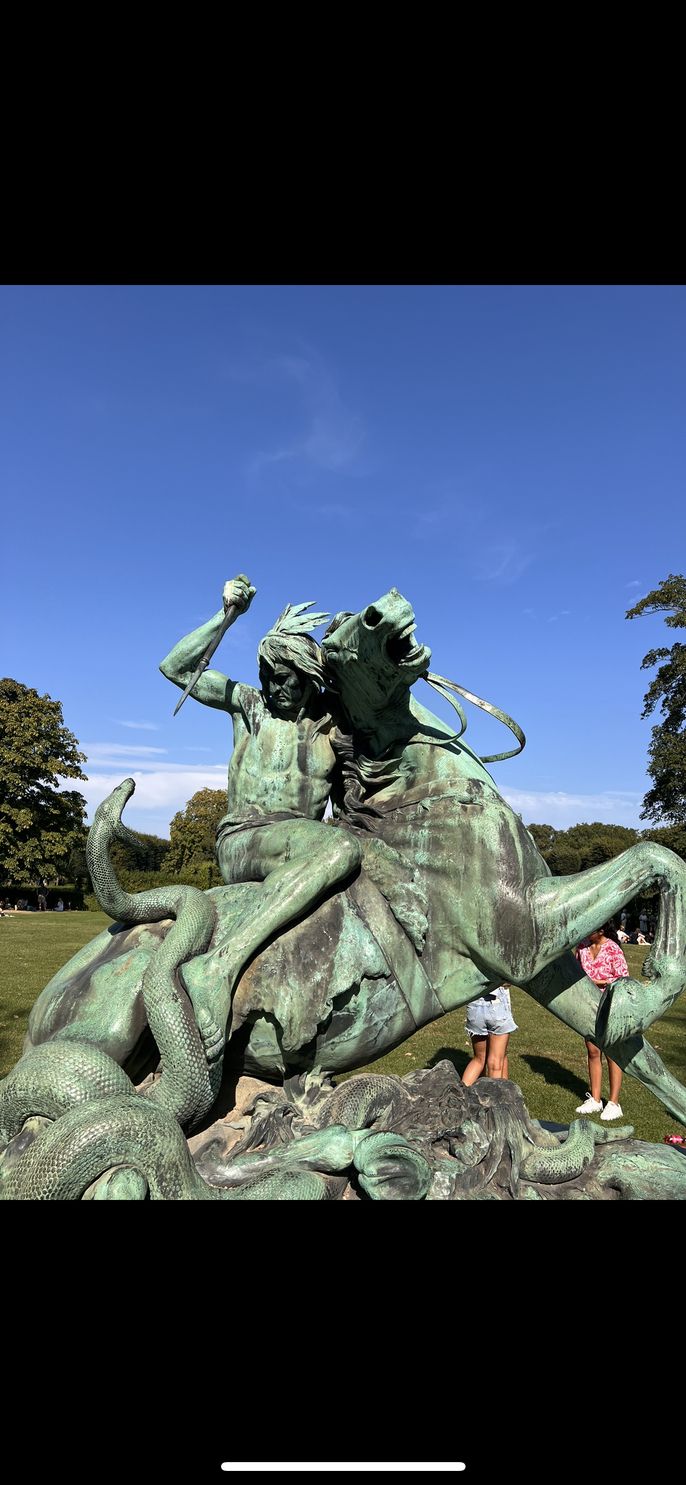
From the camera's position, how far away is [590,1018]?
3.13 meters

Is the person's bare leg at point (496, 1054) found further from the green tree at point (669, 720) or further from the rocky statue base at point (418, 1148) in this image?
the green tree at point (669, 720)

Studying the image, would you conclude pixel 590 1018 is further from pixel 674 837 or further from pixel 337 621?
pixel 674 837

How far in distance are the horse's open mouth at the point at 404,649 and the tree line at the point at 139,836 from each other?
734 inches

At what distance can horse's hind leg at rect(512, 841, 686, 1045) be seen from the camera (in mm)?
2766

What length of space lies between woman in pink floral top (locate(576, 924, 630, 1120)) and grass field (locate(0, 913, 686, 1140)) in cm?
21

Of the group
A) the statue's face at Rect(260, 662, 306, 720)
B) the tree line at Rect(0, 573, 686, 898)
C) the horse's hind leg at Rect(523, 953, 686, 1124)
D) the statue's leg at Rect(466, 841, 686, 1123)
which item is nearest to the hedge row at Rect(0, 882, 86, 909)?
the tree line at Rect(0, 573, 686, 898)

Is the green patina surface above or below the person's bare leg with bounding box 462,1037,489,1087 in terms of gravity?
above

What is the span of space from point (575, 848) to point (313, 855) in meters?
37.4

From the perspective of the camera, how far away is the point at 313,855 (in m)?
2.85

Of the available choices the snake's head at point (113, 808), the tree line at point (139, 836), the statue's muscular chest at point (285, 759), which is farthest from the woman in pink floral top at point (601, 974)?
the tree line at point (139, 836)

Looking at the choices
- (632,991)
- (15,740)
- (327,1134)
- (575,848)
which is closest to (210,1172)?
(327,1134)

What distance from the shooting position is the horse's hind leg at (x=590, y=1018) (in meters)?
2.93

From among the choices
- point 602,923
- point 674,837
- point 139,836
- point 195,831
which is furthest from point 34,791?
point 602,923

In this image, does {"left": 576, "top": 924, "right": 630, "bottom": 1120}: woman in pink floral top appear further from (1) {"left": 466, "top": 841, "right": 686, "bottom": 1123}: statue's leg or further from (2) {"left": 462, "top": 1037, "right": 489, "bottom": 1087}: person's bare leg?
(1) {"left": 466, "top": 841, "right": 686, "bottom": 1123}: statue's leg
